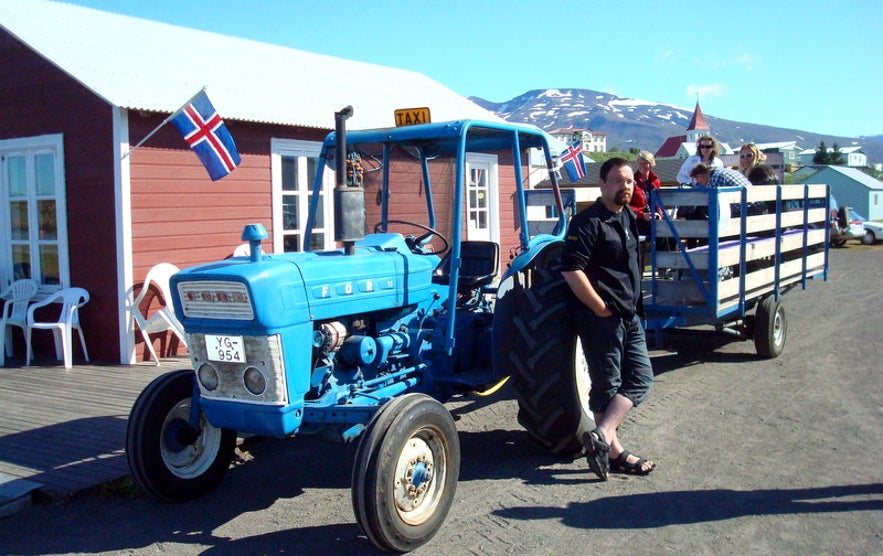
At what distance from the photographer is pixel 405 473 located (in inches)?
164

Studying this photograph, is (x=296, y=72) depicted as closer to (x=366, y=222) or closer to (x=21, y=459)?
(x=366, y=222)

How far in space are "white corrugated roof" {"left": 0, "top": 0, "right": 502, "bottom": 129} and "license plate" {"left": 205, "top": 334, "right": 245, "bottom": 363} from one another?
469cm

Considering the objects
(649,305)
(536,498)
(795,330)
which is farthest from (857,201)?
(536,498)

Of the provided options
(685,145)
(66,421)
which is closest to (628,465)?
(66,421)

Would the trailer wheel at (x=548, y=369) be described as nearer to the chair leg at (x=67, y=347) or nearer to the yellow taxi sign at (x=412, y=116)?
the yellow taxi sign at (x=412, y=116)

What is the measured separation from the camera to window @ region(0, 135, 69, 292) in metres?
9.02

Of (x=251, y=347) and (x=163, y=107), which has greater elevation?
(x=163, y=107)

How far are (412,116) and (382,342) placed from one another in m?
1.59

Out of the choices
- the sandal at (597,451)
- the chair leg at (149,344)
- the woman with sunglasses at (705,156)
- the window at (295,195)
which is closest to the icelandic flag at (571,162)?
the woman with sunglasses at (705,156)

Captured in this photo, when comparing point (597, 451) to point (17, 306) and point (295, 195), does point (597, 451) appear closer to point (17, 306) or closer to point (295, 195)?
point (295, 195)

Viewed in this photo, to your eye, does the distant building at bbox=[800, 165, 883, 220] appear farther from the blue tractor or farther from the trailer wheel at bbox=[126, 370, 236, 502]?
the trailer wheel at bbox=[126, 370, 236, 502]

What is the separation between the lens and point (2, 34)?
30.9ft

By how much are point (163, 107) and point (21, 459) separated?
4.26m

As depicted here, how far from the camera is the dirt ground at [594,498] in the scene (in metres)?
4.26
